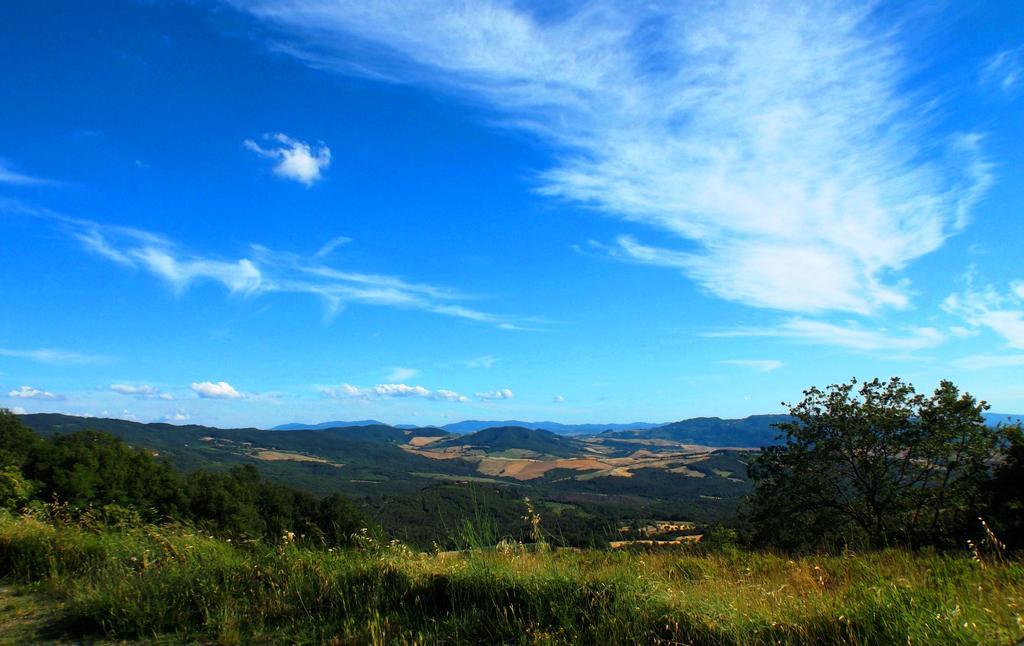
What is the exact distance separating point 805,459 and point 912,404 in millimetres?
5298

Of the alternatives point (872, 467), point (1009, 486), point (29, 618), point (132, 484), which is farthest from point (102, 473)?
point (1009, 486)

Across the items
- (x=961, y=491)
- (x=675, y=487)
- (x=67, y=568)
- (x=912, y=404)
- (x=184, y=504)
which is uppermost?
(x=912, y=404)

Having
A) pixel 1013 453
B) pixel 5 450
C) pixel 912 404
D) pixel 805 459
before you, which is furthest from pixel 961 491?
pixel 5 450

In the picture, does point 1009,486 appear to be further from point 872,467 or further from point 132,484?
point 132,484

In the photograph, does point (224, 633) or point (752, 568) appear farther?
point (752, 568)

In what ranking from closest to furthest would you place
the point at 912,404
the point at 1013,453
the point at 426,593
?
1. the point at 426,593
2. the point at 1013,453
3. the point at 912,404

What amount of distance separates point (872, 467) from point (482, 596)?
24.9m

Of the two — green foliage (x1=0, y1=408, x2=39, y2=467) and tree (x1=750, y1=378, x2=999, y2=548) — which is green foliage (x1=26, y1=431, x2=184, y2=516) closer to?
green foliage (x1=0, y1=408, x2=39, y2=467)

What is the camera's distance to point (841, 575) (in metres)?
5.68

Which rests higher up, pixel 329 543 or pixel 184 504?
pixel 329 543

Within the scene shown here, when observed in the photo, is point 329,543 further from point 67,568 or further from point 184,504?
point 184,504

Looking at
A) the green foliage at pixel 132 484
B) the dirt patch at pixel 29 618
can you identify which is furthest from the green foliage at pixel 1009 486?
the green foliage at pixel 132 484

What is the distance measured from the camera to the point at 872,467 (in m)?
23.6

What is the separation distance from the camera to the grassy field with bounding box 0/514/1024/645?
3883 millimetres
